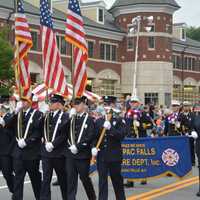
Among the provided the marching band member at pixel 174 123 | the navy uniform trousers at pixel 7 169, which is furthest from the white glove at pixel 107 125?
the marching band member at pixel 174 123

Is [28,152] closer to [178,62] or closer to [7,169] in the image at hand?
[7,169]

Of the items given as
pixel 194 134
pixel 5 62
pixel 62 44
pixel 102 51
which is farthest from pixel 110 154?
pixel 102 51

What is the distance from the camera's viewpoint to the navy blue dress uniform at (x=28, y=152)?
928cm

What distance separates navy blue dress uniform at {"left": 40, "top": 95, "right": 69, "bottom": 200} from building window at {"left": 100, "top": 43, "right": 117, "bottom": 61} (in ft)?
140

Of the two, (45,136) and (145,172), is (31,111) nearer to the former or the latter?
(45,136)

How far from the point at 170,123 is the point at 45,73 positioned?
9.13 metres

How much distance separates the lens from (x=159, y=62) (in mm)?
53625

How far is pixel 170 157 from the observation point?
12109mm

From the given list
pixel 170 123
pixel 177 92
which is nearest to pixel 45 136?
pixel 170 123

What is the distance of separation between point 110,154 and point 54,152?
0.94 metres

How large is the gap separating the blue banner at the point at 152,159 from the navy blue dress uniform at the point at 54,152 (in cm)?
301

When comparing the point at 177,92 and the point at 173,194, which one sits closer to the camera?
the point at 173,194

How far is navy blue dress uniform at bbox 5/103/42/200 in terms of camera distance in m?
9.28

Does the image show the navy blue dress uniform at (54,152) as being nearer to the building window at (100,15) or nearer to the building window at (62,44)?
the building window at (62,44)
